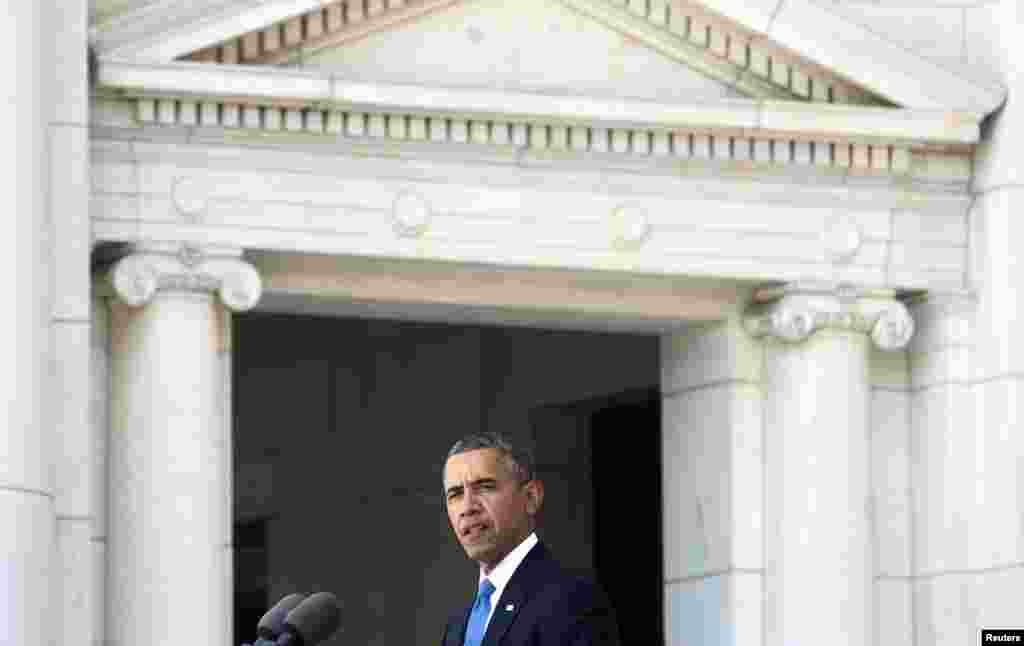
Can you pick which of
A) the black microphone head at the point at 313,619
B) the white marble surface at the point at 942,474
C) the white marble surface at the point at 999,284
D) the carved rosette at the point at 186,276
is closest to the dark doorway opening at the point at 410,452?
→ the white marble surface at the point at 942,474

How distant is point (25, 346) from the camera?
48.5 ft

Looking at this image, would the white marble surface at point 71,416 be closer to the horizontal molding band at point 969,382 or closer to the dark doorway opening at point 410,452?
the horizontal molding band at point 969,382

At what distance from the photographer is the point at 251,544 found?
23453 millimetres

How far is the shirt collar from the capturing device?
10922 millimetres

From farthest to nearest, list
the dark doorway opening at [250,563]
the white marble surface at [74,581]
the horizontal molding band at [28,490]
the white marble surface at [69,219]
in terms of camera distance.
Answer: the dark doorway opening at [250,563] → the white marble surface at [69,219] → the white marble surface at [74,581] → the horizontal molding band at [28,490]

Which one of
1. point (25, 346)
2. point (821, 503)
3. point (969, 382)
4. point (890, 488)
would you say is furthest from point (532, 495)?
point (890, 488)

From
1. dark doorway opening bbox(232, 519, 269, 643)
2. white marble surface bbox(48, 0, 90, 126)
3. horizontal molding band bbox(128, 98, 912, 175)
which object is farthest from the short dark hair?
dark doorway opening bbox(232, 519, 269, 643)

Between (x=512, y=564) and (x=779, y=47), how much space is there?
6.24 m

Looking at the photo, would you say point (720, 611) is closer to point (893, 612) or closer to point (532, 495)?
point (893, 612)


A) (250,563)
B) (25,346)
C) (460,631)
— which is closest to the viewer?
(460,631)

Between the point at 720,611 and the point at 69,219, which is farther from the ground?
the point at 69,219

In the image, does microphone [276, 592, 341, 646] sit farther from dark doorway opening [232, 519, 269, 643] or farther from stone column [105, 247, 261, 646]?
dark doorway opening [232, 519, 269, 643]

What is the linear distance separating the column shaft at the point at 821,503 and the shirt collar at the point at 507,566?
5977 mm

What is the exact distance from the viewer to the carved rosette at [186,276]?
15.6m
